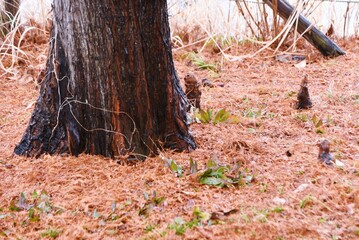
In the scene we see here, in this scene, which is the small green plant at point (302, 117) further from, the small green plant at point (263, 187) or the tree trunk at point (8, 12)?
the tree trunk at point (8, 12)

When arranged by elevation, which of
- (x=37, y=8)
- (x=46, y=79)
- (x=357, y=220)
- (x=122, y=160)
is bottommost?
(x=357, y=220)

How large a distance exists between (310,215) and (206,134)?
41.5 inches

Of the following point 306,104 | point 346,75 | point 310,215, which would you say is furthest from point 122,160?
point 346,75

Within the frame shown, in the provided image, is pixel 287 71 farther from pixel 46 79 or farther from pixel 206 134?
pixel 46 79

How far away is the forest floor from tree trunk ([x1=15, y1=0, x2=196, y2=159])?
11 cm

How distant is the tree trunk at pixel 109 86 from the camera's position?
2174 millimetres

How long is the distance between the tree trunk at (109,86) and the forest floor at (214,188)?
11cm

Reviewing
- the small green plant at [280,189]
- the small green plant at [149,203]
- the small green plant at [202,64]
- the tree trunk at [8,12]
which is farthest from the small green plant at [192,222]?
the tree trunk at [8,12]

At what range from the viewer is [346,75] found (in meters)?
4.13

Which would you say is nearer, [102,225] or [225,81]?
[102,225]

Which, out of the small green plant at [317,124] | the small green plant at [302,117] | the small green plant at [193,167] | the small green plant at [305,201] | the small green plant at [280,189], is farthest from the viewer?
the small green plant at [302,117]

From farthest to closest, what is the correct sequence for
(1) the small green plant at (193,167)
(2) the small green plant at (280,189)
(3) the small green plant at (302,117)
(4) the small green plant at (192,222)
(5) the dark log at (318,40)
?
(5) the dark log at (318,40) < (3) the small green plant at (302,117) < (1) the small green plant at (193,167) < (2) the small green plant at (280,189) < (4) the small green plant at (192,222)

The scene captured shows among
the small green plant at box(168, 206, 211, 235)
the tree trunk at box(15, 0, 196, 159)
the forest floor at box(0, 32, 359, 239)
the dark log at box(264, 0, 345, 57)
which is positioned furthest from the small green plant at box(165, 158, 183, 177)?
the dark log at box(264, 0, 345, 57)

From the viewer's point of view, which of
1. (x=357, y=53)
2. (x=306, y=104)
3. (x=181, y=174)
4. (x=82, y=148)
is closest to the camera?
(x=181, y=174)
